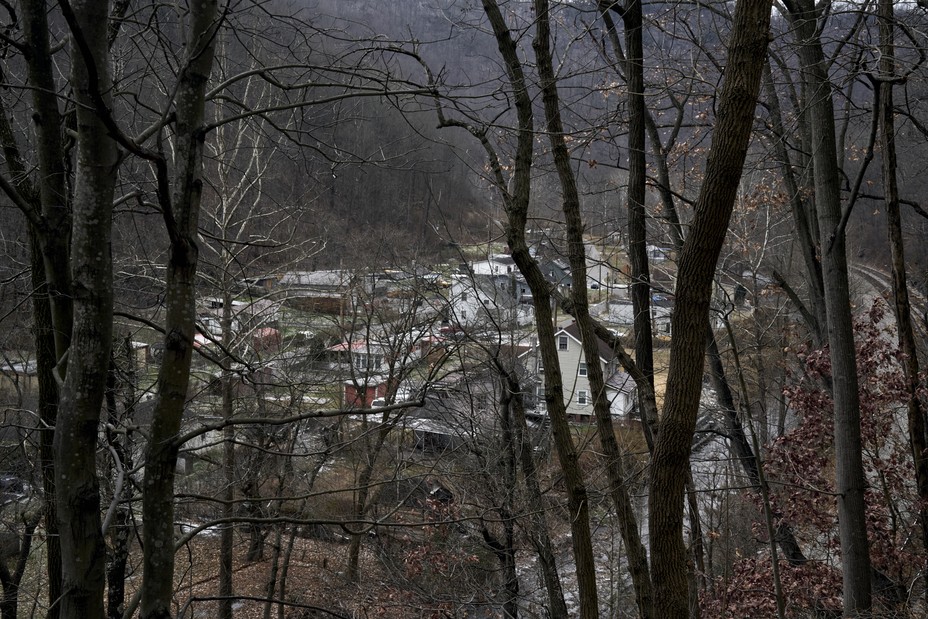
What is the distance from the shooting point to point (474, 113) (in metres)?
3.38

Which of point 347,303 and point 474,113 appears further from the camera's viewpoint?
point 347,303

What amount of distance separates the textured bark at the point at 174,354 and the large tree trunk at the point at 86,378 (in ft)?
1.02

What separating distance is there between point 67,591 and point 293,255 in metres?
14.8

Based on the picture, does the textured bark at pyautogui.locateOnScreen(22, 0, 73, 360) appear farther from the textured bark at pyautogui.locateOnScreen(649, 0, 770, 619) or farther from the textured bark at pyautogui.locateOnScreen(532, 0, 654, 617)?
the textured bark at pyautogui.locateOnScreen(649, 0, 770, 619)

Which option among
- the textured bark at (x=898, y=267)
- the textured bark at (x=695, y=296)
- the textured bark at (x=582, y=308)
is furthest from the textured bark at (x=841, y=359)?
the textured bark at (x=695, y=296)

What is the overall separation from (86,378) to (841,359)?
18.6 ft

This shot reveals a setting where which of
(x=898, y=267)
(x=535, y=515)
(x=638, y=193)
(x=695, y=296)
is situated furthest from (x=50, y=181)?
(x=898, y=267)

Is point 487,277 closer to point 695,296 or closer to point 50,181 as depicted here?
point 50,181

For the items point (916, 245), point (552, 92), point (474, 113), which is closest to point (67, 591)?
point (474, 113)

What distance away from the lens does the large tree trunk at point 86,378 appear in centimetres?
263

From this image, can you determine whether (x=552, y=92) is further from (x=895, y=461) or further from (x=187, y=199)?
(x=895, y=461)

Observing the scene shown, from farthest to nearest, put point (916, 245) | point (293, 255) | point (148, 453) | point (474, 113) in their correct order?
1. point (916, 245)
2. point (293, 255)
3. point (474, 113)
4. point (148, 453)

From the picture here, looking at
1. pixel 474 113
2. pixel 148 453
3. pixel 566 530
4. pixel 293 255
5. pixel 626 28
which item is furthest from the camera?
pixel 293 255

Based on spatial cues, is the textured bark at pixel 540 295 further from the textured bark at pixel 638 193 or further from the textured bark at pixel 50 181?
the textured bark at pixel 50 181
